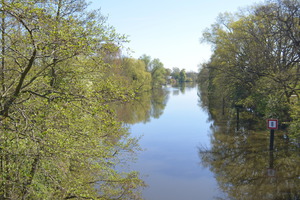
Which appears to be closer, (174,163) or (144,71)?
(174,163)

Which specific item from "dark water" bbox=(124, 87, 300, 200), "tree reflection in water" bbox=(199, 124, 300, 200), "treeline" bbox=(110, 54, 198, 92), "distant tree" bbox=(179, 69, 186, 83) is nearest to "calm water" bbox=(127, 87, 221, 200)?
"dark water" bbox=(124, 87, 300, 200)

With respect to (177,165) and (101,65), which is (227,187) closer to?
(177,165)

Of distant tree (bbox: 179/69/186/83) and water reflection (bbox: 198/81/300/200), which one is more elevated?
distant tree (bbox: 179/69/186/83)

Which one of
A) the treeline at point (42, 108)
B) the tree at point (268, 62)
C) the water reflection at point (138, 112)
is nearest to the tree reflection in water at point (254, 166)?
the tree at point (268, 62)

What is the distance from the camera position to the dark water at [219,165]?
10.6 metres

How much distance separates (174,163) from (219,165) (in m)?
2.58

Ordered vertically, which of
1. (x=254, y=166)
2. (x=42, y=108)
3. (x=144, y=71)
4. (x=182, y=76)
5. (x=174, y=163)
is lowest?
(x=174, y=163)

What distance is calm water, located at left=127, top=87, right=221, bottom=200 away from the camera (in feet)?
36.6

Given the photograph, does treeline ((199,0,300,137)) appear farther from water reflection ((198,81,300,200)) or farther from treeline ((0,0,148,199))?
treeline ((0,0,148,199))

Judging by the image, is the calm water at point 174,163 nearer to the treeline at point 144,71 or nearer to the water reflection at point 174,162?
the water reflection at point 174,162

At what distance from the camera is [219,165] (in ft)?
44.4

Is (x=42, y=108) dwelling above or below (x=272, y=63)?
below

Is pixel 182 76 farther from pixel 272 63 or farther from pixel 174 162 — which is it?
pixel 174 162

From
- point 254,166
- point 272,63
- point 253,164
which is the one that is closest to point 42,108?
point 254,166
